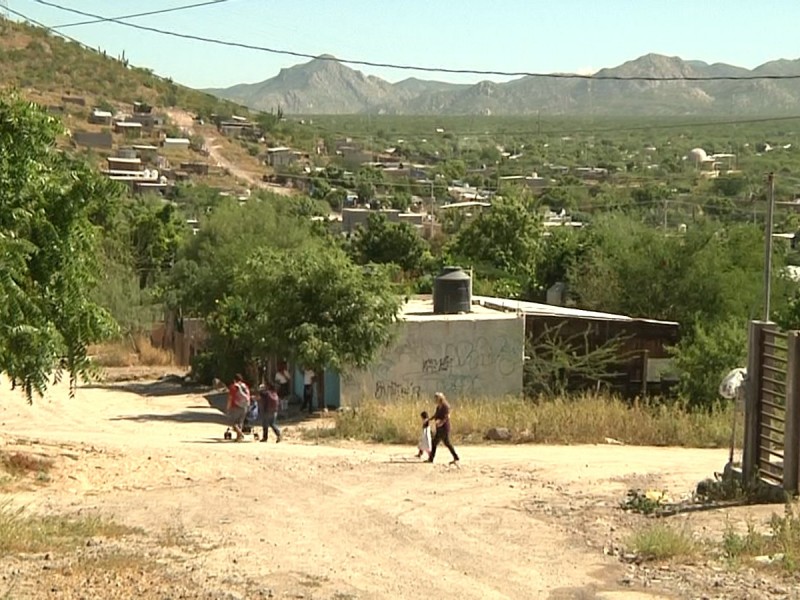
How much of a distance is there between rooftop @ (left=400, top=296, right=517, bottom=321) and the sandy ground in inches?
293

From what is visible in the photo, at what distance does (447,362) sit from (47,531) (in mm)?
19848

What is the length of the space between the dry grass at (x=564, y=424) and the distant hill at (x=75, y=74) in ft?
262

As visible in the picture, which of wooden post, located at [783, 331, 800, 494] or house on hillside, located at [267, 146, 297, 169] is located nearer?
wooden post, located at [783, 331, 800, 494]

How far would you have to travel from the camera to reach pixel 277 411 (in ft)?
95.6

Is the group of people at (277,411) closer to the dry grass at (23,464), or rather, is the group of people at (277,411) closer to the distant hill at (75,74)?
the dry grass at (23,464)

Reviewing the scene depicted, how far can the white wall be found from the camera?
105ft

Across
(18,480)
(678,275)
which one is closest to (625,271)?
(678,275)

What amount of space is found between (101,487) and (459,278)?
58.1 ft

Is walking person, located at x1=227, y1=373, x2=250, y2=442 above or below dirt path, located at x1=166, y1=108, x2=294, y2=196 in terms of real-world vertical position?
below

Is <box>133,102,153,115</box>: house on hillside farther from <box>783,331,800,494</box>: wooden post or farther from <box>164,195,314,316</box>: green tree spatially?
<box>783,331,800,494</box>: wooden post

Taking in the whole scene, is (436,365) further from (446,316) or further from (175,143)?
(175,143)

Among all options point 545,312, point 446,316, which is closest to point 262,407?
point 446,316

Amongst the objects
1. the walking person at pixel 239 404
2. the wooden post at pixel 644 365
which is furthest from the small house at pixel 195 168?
the walking person at pixel 239 404

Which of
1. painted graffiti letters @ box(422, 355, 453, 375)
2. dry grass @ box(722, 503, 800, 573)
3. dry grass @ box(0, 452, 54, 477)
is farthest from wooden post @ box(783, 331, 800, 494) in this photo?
painted graffiti letters @ box(422, 355, 453, 375)
